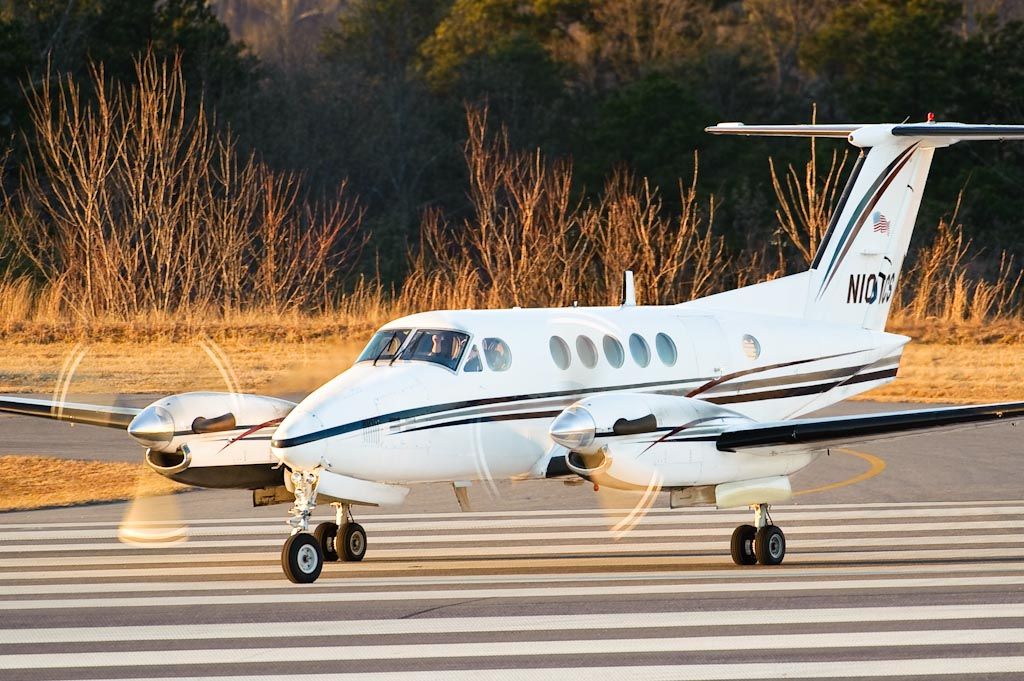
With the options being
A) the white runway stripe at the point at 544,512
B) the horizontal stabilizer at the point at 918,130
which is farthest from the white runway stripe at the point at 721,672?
the horizontal stabilizer at the point at 918,130

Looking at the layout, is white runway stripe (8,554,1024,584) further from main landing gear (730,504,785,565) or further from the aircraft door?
the aircraft door

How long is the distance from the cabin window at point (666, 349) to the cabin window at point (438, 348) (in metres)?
2.36

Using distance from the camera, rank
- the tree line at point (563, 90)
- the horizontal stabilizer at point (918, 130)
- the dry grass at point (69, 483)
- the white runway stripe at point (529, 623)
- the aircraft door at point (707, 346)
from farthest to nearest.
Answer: the tree line at point (563, 90) < the dry grass at point (69, 483) < the horizontal stabilizer at point (918, 130) < the aircraft door at point (707, 346) < the white runway stripe at point (529, 623)

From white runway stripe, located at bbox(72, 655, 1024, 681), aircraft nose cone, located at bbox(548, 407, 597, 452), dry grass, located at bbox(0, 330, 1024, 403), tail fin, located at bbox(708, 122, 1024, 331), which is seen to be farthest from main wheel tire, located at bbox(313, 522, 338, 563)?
dry grass, located at bbox(0, 330, 1024, 403)

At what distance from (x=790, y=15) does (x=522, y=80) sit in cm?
2272

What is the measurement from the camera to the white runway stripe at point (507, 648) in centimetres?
947

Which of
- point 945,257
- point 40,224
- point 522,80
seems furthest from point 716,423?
point 522,80

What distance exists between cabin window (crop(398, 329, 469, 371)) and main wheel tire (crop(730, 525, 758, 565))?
9.42ft

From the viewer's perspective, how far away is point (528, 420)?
13602mm

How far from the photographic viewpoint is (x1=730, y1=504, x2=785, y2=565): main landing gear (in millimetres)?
13414

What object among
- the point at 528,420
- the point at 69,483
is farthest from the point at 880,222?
the point at 69,483

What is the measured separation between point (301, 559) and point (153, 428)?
81.3 inches

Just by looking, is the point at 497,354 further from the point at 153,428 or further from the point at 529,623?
the point at 529,623

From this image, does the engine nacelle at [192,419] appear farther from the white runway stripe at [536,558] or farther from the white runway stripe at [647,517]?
the white runway stripe at [647,517]
